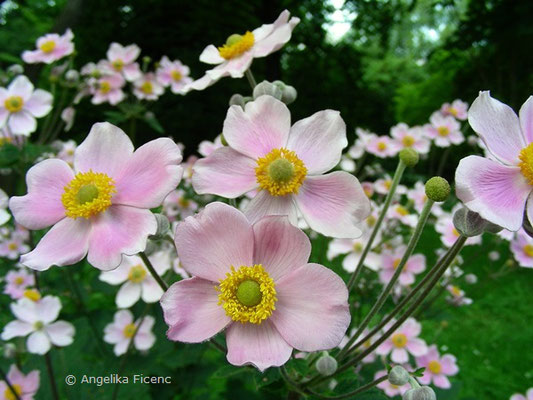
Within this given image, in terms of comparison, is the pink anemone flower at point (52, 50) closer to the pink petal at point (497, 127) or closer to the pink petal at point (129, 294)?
the pink petal at point (129, 294)

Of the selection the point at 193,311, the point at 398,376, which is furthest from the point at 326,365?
the point at 193,311

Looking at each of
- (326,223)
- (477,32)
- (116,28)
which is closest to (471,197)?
(326,223)

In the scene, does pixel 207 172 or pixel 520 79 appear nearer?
pixel 207 172

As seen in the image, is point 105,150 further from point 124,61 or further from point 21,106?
point 124,61

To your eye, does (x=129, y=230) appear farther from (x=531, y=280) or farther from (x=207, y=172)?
(x=531, y=280)

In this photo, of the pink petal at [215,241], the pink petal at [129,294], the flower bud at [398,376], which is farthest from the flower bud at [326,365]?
the pink petal at [129,294]

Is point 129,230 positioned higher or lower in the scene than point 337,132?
lower

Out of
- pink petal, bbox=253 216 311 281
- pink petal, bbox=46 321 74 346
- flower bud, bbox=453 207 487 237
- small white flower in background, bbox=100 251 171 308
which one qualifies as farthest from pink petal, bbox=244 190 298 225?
pink petal, bbox=46 321 74 346
